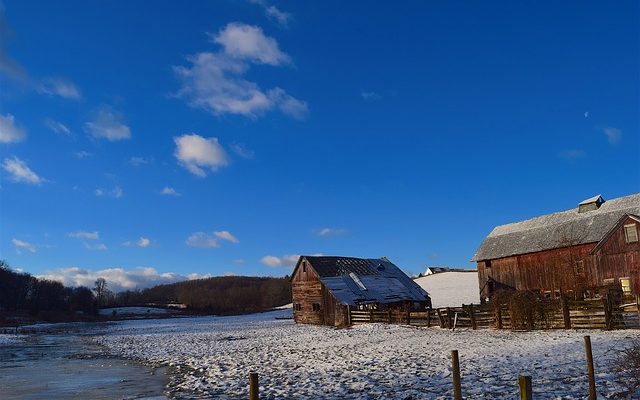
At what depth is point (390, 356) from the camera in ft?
63.6

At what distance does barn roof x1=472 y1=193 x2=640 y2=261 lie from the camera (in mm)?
46969

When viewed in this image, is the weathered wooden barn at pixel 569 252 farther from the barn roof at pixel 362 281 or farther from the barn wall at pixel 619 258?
the barn roof at pixel 362 281

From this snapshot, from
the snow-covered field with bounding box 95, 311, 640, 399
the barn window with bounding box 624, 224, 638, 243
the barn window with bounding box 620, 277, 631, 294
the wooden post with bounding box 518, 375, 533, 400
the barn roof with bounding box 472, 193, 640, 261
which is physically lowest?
the snow-covered field with bounding box 95, 311, 640, 399

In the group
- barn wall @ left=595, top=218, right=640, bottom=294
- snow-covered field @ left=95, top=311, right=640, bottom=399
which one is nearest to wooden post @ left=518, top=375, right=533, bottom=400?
snow-covered field @ left=95, top=311, right=640, bottom=399

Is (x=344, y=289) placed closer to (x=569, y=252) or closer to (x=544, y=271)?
(x=544, y=271)

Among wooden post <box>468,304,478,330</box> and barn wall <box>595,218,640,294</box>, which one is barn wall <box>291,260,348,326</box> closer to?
wooden post <box>468,304,478,330</box>

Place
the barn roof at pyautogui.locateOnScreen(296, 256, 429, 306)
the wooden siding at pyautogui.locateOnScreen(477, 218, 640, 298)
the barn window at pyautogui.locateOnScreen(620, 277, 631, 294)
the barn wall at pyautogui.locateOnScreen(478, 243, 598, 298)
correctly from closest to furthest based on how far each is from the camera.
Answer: the barn window at pyautogui.locateOnScreen(620, 277, 631, 294) → the wooden siding at pyautogui.locateOnScreen(477, 218, 640, 298) → the barn wall at pyautogui.locateOnScreen(478, 243, 598, 298) → the barn roof at pyautogui.locateOnScreen(296, 256, 429, 306)

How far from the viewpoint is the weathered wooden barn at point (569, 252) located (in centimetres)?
4153

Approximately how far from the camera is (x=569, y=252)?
1906 inches

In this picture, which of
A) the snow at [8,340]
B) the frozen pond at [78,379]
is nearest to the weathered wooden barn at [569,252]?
the frozen pond at [78,379]

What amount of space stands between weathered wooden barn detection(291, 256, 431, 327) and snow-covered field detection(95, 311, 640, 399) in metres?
19.8

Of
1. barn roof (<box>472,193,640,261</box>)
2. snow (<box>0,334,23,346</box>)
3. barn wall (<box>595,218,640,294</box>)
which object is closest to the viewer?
barn wall (<box>595,218,640,294</box>)

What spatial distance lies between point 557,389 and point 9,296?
5786 inches

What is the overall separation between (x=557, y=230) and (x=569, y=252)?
3.28m
